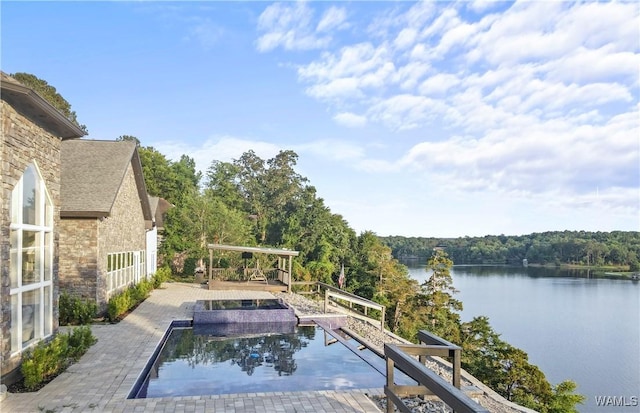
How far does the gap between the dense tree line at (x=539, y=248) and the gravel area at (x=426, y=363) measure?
199 ft

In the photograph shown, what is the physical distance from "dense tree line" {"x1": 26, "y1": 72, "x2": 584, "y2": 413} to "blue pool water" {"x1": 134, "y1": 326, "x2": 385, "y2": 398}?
6696 mm

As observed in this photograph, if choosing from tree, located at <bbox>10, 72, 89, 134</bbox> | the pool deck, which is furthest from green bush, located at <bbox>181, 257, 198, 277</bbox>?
the pool deck

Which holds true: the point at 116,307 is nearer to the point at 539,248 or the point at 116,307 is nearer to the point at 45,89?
the point at 45,89

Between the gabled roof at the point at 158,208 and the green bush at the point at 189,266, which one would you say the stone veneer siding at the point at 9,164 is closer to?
the gabled roof at the point at 158,208

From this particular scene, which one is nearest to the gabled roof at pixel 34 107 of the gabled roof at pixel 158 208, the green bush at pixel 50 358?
the green bush at pixel 50 358

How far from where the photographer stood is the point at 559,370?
18.0 meters

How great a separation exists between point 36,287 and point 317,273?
18996 millimetres

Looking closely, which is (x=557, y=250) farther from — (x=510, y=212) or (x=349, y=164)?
(x=349, y=164)

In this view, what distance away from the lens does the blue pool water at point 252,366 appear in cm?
652

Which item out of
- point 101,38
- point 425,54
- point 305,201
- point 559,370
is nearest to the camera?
point 425,54

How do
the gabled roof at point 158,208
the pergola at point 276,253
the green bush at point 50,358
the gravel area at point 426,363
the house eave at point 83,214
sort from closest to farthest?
the gravel area at point 426,363 → the green bush at point 50,358 → the house eave at point 83,214 → the pergola at point 276,253 → the gabled roof at point 158,208

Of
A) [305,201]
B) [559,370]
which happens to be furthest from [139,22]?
[305,201]

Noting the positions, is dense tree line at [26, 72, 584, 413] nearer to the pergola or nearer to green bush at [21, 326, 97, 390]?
the pergola
